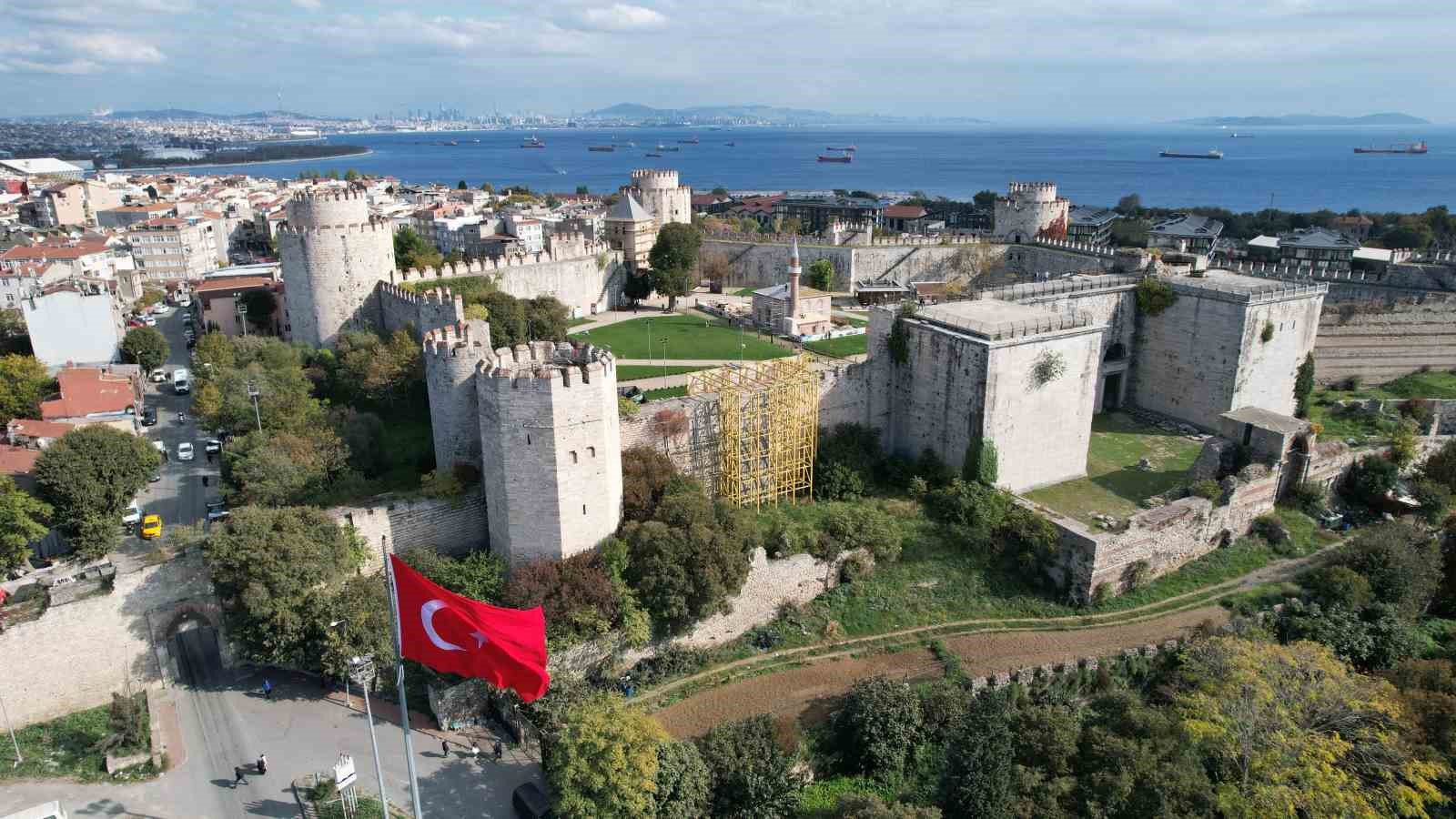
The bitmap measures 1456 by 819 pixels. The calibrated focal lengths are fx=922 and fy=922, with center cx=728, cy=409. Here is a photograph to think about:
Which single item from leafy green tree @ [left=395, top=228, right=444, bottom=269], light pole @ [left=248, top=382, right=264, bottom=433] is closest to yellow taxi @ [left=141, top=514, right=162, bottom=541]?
light pole @ [left=248, top=382, right=264, bottom=433]

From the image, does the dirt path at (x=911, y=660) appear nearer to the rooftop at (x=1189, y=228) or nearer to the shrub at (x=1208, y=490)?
the shrub at (x=1208, y=490)

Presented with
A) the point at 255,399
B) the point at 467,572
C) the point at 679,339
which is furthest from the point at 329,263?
the point at 467,572

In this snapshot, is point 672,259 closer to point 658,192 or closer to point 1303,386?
point 658,192

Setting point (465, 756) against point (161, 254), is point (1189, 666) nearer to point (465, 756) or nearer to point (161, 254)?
point (465, 756)

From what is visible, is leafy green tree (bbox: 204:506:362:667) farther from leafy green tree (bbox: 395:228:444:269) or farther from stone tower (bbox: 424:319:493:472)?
leafy green tree (bbox: 395:228:444:269)

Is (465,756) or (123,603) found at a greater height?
(123,603)

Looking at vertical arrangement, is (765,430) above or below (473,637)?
below

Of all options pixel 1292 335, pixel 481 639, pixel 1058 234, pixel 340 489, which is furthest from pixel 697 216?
pixel 481 639
